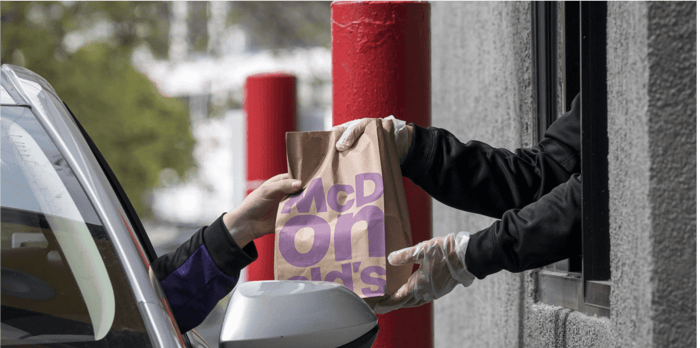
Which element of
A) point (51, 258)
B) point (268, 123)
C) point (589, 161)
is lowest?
point (51, 258)

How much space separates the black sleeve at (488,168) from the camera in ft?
7.33

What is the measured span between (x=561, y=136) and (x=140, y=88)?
10.2 metres

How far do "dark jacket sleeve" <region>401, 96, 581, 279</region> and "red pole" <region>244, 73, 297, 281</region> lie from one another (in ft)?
5.86

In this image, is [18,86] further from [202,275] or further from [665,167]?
[665,167]

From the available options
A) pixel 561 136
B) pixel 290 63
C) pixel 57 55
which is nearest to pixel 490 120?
pixel 561 136

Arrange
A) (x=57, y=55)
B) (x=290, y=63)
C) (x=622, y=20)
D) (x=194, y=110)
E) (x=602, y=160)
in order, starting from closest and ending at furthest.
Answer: (x=622, y=20)
(x=602, y=160)
(x=57, y=55)
(x=290, y=63)
(x=194, y=110)

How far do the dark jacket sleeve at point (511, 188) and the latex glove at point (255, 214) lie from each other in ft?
1.47

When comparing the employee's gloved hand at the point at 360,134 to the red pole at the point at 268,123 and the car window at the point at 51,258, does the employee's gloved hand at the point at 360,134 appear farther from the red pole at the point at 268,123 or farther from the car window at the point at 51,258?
the red pole at the point at 268,123

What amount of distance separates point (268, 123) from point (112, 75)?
25.9ft

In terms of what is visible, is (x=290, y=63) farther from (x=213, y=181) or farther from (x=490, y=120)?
(x=490, y=120)

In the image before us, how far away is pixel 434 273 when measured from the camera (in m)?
2.08

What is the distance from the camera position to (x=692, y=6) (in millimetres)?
1411

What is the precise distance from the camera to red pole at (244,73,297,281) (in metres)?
3.94

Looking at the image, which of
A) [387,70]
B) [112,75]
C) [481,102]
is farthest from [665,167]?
[112,75]
